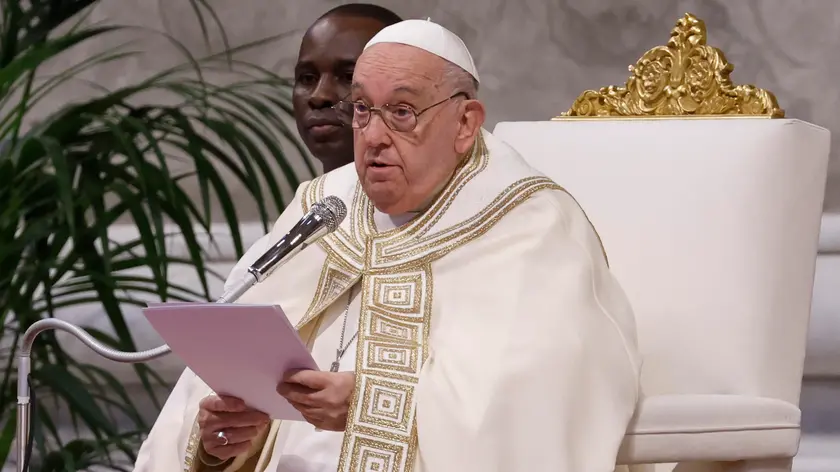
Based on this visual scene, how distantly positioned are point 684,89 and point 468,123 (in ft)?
2.24

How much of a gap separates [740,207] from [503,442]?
80cm

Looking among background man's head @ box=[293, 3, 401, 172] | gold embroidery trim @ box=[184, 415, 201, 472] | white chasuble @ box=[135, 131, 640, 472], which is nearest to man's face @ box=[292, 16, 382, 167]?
background man's head @ box=[293, 3, 401, 172]

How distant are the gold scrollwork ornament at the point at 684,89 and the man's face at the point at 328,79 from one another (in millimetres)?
539

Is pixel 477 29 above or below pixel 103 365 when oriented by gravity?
above

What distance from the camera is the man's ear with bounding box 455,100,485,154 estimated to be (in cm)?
222

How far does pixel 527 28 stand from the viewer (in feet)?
12.0

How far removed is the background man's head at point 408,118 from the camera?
7.08ft

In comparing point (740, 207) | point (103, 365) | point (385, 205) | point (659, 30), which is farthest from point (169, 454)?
point (659, 30)

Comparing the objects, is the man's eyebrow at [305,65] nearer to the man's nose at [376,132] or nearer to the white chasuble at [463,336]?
the white chasuble at [463,336]

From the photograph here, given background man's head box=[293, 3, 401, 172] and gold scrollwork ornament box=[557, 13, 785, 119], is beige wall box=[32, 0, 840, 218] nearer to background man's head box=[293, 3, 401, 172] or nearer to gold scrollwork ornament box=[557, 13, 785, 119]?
gold scrollwork ornament box=[557, 13, 785, 119]

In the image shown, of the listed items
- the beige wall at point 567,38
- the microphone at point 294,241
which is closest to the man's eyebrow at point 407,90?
the microphone at point 294,241

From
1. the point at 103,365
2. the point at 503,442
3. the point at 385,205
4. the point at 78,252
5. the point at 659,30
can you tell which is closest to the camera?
the point at 503,442

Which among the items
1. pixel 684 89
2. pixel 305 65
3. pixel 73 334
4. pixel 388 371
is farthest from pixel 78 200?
pixel 684 89

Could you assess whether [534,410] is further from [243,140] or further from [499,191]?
[243,140]
